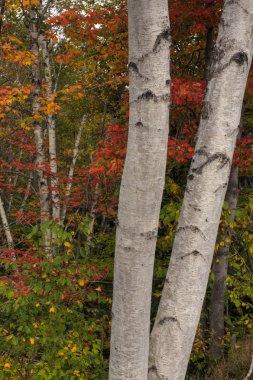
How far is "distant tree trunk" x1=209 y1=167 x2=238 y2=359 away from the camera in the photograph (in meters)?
5.73

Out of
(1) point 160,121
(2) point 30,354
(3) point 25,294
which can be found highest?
(1) point 160,121

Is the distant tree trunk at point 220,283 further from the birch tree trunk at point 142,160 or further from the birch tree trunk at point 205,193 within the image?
the birch tree trunk at point 142,160

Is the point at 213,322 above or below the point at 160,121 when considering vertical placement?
below

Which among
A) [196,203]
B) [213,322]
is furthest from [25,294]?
[213,322]

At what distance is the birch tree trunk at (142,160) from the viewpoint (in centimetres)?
137

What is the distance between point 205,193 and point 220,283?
4794 mm

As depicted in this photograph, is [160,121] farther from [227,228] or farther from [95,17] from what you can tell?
[95,17]

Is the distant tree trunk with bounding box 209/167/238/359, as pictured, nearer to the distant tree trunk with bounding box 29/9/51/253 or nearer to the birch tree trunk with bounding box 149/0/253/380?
the distant tree trunk with bounding box 29/9/51/253

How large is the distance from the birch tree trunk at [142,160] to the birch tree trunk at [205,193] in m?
0.21

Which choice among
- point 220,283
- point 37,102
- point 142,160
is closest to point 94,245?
point 220,283

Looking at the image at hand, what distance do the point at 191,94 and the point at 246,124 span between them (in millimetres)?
4431

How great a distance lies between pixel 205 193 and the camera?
162 cm

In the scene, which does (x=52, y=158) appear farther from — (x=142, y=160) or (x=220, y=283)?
(x=142, y=160)

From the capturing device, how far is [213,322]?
6.24 metres
